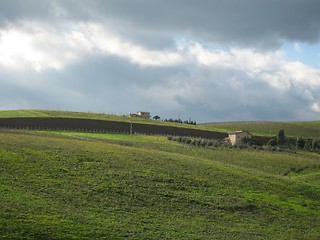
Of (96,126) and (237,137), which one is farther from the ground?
(96,126)

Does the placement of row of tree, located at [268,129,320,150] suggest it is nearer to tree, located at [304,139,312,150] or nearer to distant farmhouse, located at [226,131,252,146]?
tree, located at [304,139,312,150]

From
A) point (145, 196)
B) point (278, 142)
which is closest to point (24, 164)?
point (145, 196)

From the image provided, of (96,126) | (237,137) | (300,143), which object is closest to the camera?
(237,137)

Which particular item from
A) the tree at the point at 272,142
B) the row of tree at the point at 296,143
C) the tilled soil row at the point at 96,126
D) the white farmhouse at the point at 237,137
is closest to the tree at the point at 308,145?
the row of tree at the point at 296,143

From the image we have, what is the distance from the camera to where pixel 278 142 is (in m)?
102

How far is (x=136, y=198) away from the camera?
38.2 m

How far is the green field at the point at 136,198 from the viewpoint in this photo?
3062 centimetres

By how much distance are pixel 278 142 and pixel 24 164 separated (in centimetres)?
6756

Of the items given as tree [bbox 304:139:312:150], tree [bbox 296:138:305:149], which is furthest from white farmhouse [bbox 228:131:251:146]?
tree [bbox 304:139:312:150]

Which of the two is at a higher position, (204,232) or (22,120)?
(22,120)

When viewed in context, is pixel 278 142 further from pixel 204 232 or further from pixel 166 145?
pixel 204 232

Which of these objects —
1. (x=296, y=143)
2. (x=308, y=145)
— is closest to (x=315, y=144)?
(x=308, y=145)

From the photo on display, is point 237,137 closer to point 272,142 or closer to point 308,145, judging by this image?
point 272,142

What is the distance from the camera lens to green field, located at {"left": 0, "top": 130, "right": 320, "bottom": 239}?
1206 inches
